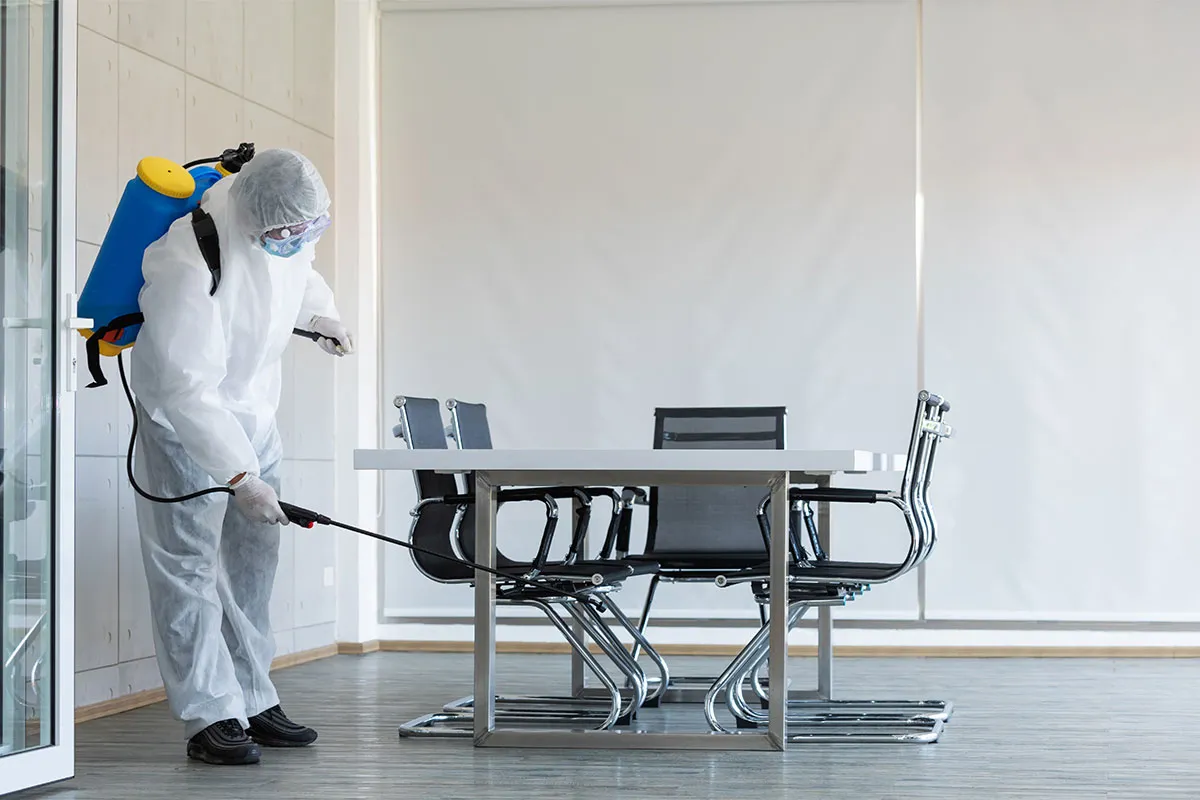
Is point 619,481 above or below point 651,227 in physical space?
below

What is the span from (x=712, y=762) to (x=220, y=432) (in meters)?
1.53

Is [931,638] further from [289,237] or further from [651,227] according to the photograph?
[289,237]

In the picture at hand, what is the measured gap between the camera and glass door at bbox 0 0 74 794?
3.42 meters

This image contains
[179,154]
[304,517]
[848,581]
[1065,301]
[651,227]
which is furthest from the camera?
[651,227]

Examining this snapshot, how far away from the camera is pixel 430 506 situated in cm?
434

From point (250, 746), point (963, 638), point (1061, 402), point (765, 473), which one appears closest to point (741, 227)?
point (1061, 402)

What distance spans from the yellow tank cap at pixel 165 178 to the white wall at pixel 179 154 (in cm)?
115

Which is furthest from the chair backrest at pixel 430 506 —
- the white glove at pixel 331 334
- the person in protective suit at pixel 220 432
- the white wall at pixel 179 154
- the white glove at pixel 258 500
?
the white wall at pixel 179 154

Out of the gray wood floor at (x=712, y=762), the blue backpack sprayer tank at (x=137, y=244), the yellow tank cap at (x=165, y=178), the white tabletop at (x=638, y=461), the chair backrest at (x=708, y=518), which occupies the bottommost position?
the gray wood floor at (x=712, y=762)

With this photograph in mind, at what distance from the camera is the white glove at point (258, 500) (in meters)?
3.43

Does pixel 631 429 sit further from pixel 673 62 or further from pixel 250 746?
pixel 250 746

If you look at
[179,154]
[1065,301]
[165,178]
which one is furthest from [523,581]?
[1065,301]

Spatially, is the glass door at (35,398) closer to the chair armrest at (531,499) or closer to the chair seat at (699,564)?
the chair armrest at (531,499)

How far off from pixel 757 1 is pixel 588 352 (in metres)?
1.82
